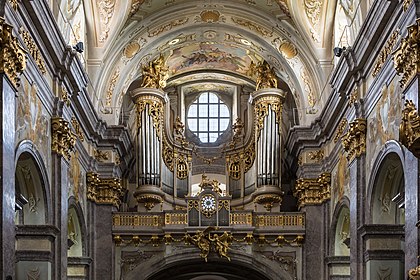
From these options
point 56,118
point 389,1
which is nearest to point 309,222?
point 56,118

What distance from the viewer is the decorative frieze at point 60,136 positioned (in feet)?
65.0

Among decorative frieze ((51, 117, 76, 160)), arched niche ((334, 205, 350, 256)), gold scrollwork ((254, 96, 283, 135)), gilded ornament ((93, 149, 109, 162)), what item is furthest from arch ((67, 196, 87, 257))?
arched niche ((334, 205, 350, 256))

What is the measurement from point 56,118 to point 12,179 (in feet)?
14.9

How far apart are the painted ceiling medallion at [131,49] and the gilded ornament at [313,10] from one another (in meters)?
4.66

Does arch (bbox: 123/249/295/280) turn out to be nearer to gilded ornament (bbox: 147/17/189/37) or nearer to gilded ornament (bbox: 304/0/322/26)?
gilded ornament (bbox: 147/17/189/37)

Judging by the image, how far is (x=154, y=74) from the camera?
89.9ft

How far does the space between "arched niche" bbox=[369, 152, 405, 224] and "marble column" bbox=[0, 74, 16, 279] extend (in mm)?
6710

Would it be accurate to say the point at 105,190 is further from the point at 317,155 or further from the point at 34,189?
the point at 34,189

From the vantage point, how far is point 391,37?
17234mm

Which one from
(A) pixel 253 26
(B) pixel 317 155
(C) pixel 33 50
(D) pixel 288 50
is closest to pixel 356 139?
(B) pixel 317 155

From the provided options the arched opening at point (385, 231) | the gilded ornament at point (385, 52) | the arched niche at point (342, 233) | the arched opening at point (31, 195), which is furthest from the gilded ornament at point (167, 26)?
the arched opening at point (385, 231)

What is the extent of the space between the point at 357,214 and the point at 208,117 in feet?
39.2

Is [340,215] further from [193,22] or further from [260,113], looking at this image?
[193,22]

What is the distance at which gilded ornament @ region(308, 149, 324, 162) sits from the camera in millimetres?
25916
